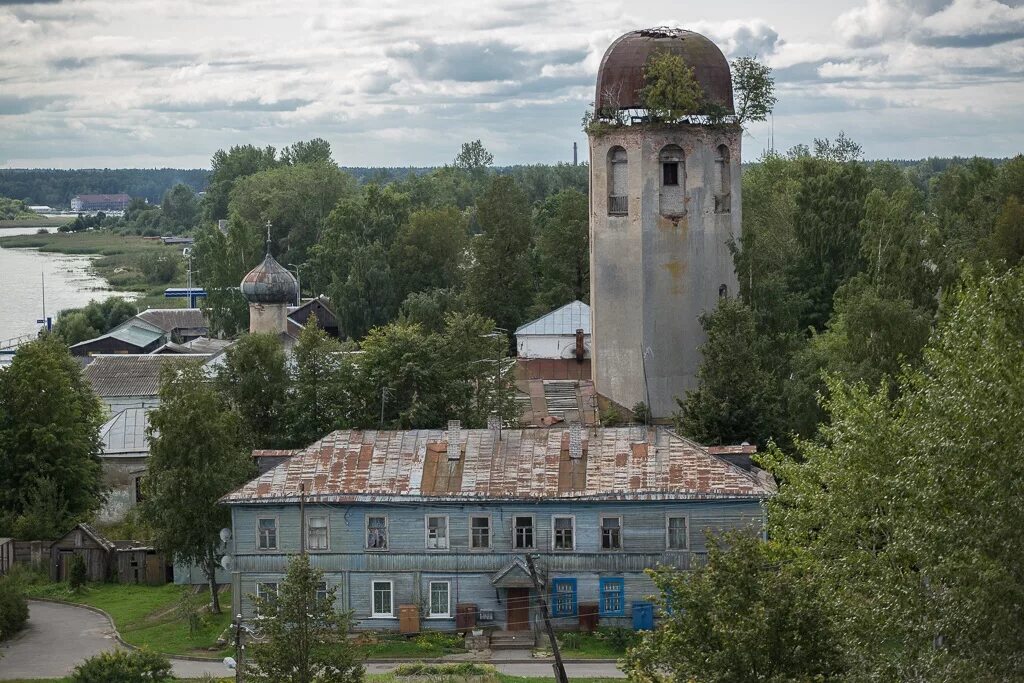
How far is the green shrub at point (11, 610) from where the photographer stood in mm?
32938

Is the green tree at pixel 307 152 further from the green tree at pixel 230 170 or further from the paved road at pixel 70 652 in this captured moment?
the paved road at pixel 70 652

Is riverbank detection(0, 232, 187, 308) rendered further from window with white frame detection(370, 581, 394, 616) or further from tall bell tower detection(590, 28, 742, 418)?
window with white frame detection(370, 581, 394, 616)

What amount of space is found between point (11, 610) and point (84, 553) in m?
5.33

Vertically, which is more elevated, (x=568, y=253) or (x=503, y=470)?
(x=568, y=253)

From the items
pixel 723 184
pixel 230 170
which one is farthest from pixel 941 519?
pixel 230 170

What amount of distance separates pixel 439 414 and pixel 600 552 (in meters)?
9.31

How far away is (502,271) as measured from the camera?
67.6 meters

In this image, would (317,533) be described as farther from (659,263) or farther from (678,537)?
(659,263)

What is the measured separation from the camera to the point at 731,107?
43.8 meters

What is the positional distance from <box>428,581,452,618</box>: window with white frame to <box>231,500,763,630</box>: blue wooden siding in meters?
0.10

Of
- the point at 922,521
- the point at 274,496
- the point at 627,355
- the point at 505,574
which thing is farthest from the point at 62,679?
the point at 627,355

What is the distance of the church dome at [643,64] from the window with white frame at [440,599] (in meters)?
16.1

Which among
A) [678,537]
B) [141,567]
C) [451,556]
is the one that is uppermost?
[678,537]

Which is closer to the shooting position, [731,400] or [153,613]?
[153,613]
